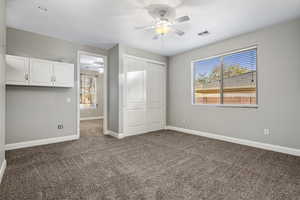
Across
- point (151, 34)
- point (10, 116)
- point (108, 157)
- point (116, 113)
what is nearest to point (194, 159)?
point (108, 157)

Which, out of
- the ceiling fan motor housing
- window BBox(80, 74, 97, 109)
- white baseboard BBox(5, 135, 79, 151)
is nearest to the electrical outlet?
the ceiling fan motor housing

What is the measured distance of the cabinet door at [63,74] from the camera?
11.1 ft

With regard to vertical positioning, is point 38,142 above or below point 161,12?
below

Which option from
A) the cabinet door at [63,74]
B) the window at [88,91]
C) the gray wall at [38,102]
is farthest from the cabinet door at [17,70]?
the window at [88,91]

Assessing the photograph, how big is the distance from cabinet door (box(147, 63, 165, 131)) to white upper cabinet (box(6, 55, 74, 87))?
2.31m

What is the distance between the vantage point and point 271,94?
2.99 m

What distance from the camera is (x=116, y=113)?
410 cm

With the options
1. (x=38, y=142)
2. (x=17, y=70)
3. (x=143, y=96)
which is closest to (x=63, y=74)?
(x=17, y=70)

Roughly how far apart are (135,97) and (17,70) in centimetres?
277

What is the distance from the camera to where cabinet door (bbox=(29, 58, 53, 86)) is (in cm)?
310

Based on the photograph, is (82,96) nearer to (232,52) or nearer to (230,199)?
(232,52)

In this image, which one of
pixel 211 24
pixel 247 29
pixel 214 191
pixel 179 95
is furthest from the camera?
pixel 179 95

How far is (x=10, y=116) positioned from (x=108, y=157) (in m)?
2.40

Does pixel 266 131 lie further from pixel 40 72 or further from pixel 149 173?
pixel 40 72
